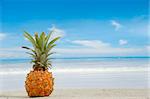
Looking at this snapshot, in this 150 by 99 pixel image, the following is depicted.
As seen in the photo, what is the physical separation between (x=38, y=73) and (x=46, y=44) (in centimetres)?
50

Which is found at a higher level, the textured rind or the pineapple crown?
the pineapple crown

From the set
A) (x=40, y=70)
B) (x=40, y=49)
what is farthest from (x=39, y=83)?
(x=40, y=49)

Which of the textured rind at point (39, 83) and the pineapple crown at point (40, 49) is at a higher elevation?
the pineapple crown at point (40, 49)

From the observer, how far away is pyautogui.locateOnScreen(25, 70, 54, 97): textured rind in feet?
19.4

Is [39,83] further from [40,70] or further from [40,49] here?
[40,49]

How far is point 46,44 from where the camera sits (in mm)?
6035

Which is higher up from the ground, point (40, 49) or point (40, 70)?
point (40, 49)

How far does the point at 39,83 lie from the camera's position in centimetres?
591

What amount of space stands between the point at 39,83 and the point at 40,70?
223 millimetres

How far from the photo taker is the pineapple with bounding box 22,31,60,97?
5.91 metres

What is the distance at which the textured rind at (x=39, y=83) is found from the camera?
5902mm

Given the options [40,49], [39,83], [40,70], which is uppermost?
[40,49]

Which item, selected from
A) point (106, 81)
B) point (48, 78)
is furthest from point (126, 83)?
point (48, 78)

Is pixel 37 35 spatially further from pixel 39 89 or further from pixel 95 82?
pixel 95 82
